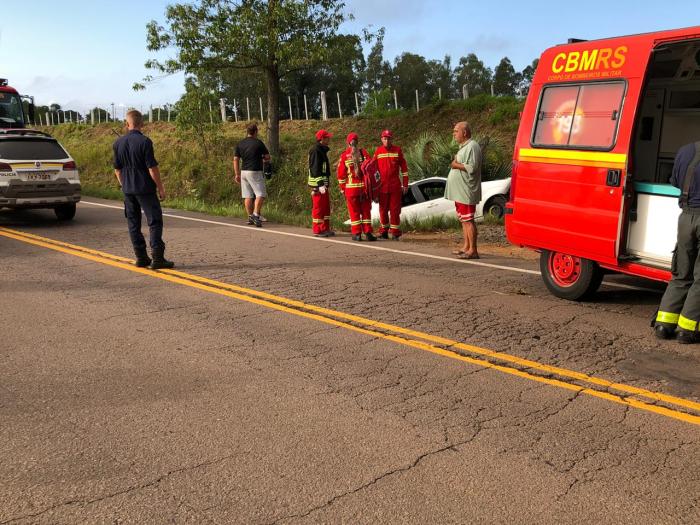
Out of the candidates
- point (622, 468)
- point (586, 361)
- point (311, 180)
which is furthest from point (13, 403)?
point (311, 180)

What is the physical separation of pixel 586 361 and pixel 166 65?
19.6 m

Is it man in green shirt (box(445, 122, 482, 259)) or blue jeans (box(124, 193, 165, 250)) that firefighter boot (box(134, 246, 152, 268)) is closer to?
blue jeans (box(124, 193, 165, 250))

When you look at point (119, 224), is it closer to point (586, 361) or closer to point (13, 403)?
point (13, 403)

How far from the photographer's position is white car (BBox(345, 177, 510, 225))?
14336 mm

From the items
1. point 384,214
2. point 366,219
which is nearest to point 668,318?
point 366,219

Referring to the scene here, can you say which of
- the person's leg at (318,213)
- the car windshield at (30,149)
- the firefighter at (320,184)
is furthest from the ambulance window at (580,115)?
the car windshield at (30,149)

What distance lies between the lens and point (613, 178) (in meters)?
6.84

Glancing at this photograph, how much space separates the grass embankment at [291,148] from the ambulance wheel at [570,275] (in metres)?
13.6

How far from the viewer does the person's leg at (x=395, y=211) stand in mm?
12219

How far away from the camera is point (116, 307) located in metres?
7.23

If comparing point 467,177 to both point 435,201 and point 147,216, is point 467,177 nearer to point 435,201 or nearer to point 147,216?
point 435,201

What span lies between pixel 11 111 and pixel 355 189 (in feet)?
Answer: 45.9

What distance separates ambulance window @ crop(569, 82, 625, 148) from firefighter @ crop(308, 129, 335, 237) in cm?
584

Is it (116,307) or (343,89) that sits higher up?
(343,89)
